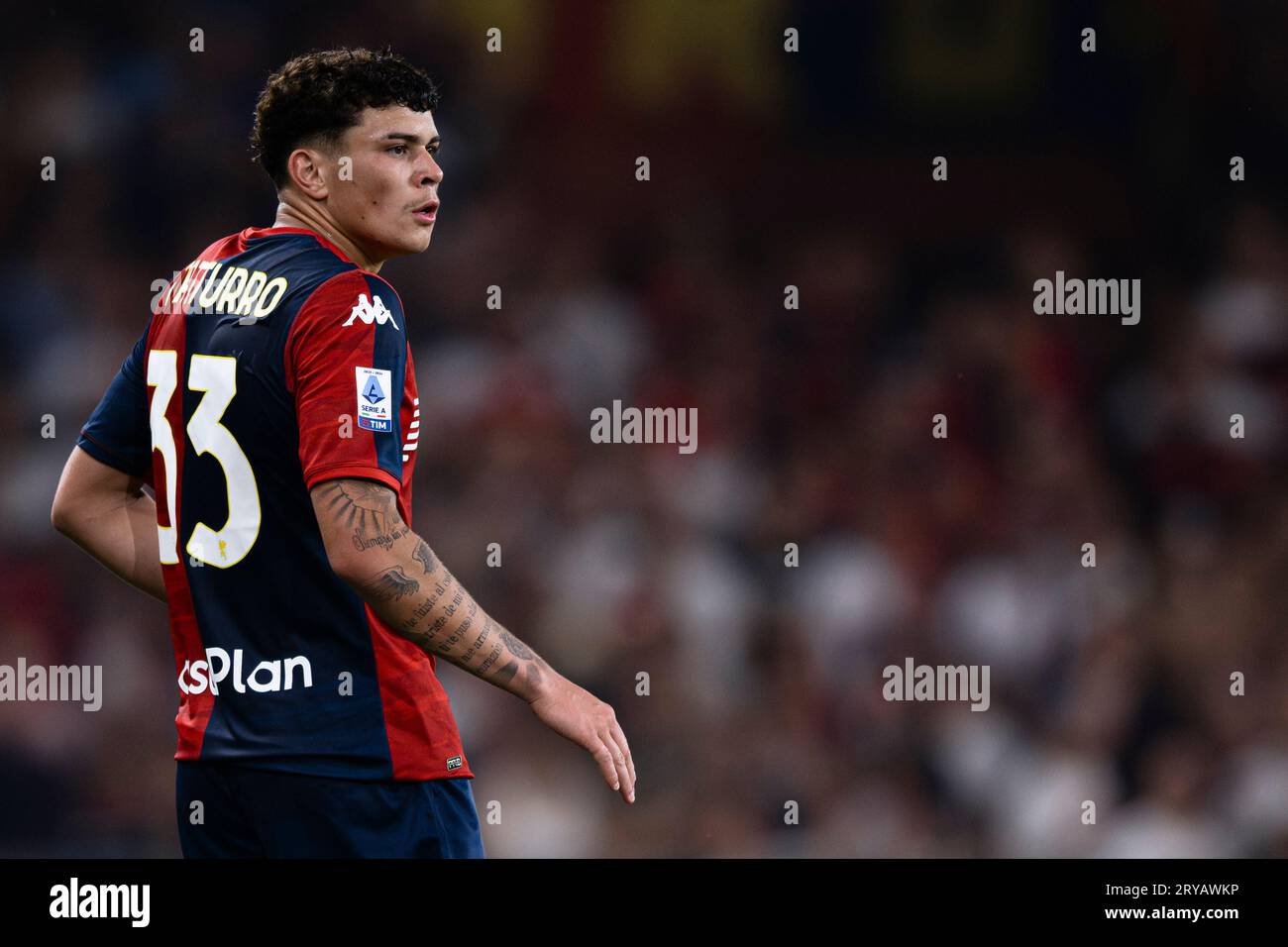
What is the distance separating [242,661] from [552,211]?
5.36 metres

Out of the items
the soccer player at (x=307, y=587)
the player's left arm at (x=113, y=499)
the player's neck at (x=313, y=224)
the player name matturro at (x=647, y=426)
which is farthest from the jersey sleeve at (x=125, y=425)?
the player name matturro at (x=647, y=426)

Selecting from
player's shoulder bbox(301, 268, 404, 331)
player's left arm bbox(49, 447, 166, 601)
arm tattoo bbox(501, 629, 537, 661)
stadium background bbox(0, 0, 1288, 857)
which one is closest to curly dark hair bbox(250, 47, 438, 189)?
player's shoulder bbox(301, 268, 404, 331)

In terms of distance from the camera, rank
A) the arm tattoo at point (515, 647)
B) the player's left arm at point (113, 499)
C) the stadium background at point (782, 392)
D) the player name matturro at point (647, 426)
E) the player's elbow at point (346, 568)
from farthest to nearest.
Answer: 1. the player name matturro at point (647, 426)
2. the stadium background at point (782, 392)
3. the player's left arm at point (113, 499)
4. the arm tattoo at point (515, 647)
5. the player's elbow at point (346, 568)

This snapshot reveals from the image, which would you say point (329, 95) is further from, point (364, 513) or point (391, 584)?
point (391, 584)

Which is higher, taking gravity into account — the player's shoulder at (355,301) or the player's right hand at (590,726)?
the player's shoulder at (355,301)

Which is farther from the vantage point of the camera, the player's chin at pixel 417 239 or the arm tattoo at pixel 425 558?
the player's chin at pixel 417 239

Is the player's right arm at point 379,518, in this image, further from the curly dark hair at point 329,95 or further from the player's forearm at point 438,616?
the curly dark hair at point 329,95

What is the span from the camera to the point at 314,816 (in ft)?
8.05

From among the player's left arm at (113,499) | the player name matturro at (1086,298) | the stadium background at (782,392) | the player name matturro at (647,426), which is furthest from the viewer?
the player name matturro at (1086,298)

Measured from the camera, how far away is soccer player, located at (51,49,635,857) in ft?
7.73

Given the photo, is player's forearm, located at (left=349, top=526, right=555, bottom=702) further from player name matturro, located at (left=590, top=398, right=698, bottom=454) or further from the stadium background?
player name matturro, located at (left=590, top=398, right=698, bottom=454)

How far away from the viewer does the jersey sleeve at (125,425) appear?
277 centimetres

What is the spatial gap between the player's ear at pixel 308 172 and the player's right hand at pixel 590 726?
0.99m

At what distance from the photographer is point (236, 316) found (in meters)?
2.50
